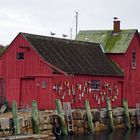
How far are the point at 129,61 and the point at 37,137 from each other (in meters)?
18.9

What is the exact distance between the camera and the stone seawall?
3152cm

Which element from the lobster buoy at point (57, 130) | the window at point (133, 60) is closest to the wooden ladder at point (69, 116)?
the lobster buoy at point (57, 130)

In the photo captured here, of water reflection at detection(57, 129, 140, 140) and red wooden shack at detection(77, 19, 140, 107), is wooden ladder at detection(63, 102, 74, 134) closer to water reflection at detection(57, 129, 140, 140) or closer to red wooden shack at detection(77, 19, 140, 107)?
water reflection at detection(57, 129, 140, 140)

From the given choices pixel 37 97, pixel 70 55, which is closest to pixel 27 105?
pixel 37 97

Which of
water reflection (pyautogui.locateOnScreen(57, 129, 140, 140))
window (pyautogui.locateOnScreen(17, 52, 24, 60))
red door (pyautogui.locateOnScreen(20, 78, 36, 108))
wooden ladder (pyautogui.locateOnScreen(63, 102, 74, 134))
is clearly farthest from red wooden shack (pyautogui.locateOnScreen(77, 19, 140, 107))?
wooden ladder (pyautogui.locateOnScreen(63, 102, 74, 134))

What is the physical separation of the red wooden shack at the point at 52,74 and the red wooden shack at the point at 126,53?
6.96ft

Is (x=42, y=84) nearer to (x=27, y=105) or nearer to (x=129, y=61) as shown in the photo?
(x=27, y=105)

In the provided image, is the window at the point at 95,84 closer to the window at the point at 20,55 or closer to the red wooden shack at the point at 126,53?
the red wooden shack at the point at 126,53

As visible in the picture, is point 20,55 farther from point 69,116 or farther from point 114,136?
point 114,136

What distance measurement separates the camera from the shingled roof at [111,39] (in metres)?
47.4

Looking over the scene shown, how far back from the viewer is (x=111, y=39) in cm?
4900

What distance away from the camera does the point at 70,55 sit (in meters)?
42.5

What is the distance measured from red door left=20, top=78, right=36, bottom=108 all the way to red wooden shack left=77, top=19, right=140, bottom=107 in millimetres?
9211

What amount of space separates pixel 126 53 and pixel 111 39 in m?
2.61
